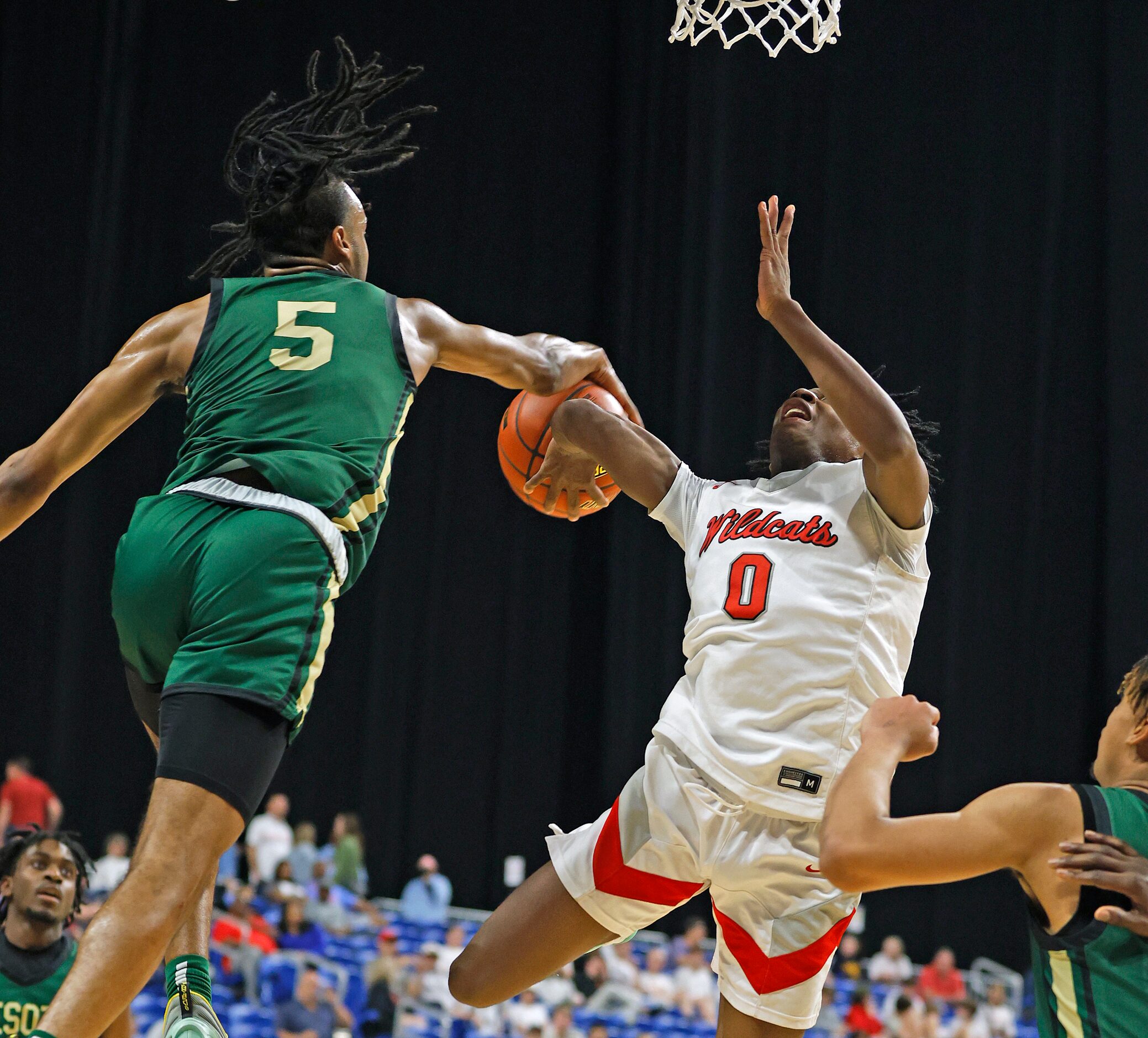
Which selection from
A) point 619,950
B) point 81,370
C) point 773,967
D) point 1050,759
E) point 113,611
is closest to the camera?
point 113,611

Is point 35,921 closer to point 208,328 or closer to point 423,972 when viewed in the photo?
point 208,328

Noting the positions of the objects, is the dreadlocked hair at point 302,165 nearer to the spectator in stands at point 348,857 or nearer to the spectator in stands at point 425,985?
the spectator in stands at point 425,985

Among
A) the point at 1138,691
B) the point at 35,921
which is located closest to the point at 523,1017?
the point at 35,921

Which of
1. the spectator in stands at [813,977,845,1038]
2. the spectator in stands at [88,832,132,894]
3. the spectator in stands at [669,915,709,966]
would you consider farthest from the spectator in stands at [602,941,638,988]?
the spectator in stands at [88,832,132,894]

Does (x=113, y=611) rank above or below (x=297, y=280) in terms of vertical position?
below

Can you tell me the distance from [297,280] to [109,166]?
14579mm

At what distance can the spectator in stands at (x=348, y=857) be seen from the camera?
1473 centimetres

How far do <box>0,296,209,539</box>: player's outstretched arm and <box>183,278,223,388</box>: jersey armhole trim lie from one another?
0.01 m

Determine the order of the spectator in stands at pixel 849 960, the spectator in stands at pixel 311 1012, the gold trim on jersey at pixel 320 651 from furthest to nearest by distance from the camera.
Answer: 1. the spectator in stands at pixel 849 960
2. the spectator in stands at pixel 311 1012
3. the gold trim on jersey at pixel 320 651

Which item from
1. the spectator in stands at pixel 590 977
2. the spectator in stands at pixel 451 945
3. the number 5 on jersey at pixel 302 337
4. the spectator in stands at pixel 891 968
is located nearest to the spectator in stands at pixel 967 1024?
the spectator in stands at pixel 891 968

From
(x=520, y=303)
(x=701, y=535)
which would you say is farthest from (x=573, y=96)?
(x=701, y=535)

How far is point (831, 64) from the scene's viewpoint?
16.3 metres

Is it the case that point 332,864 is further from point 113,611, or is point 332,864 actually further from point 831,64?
point 113,611

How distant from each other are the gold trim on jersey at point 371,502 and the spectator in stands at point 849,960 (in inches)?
445
